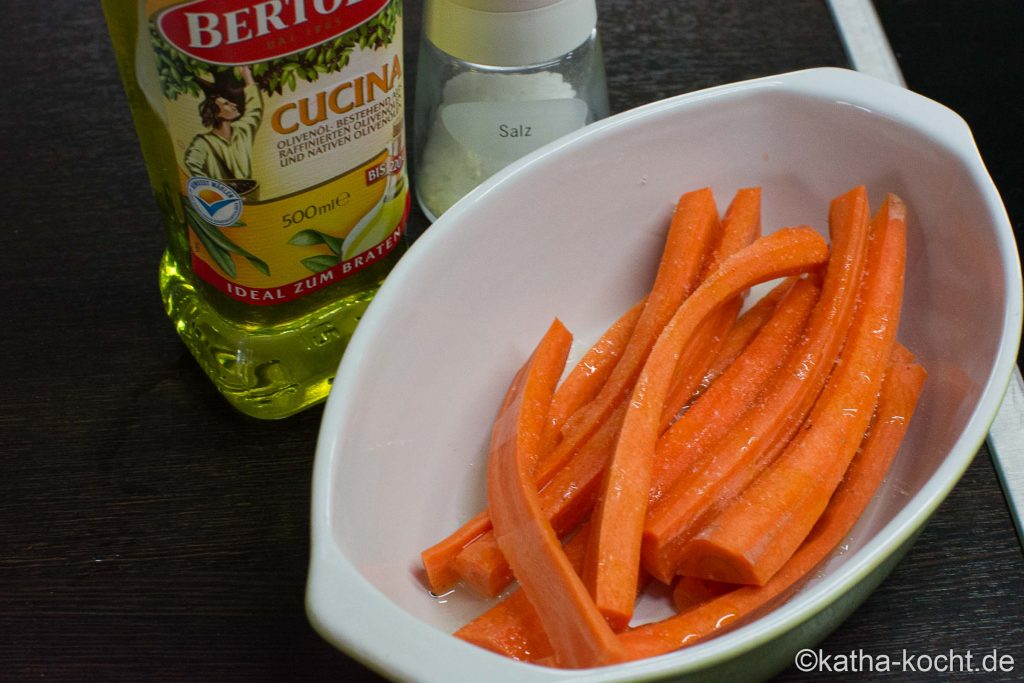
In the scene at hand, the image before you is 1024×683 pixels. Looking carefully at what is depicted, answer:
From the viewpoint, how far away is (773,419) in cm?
84

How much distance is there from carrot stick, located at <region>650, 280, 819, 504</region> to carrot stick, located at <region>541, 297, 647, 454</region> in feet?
0.29

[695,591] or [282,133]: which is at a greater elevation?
[282,133]

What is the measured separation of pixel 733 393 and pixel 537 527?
0.23 metres

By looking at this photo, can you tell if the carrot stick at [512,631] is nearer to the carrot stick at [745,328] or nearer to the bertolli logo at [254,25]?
the carrot stick at [745,328]

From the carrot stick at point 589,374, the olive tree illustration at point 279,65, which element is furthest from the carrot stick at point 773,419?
the olive tree illustration at point 279,65

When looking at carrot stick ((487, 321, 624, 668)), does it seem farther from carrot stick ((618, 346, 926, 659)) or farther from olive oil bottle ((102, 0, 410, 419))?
olive oil bottle ((102, 0, 410, 419))

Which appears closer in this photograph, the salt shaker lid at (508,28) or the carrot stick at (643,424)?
the carrot stick at (643,424)

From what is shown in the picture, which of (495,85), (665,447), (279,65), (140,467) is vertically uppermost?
(279,65)

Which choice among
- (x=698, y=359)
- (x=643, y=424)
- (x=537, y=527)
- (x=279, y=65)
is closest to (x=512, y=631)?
(x=537, y=527)

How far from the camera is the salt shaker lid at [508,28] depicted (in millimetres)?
920

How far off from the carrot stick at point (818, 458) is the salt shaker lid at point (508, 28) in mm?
325

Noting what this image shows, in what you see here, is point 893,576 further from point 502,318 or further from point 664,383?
point 502,318

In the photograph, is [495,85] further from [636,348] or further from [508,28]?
[636,348]

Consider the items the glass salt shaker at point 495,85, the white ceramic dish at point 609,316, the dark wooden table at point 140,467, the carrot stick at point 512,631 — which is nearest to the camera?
the white ceramic dish at point 609,316
